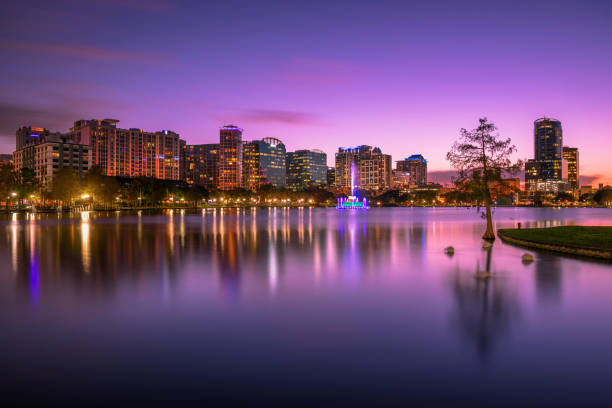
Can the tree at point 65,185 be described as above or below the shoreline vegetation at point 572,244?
above

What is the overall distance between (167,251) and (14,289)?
1122 centimetres

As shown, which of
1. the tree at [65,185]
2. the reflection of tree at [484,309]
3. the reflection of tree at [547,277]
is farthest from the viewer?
the tree at [65,185]

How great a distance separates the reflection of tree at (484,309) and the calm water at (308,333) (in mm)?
51

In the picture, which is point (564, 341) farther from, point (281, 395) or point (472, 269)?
point (472, 269)

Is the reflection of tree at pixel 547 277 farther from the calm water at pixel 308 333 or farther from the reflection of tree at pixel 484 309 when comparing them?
the reflection of tree at pixel 484 309

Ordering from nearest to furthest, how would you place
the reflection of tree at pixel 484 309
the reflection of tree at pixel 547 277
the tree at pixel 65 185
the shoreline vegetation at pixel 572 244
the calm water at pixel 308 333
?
the calm water at pixel 308 333, the reflection of tree at pixel 484 309, the reflection of tree at pixel 547 277, the shoreline vegetation at pixel 572 244, the tree at pixel 65 185

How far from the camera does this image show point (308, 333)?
10398 mm

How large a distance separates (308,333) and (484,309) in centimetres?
561

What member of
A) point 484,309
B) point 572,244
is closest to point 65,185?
point 572,244

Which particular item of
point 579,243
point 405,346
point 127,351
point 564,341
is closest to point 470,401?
point 405,346

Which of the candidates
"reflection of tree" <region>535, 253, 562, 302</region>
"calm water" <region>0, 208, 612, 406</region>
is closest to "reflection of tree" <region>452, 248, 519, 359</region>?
"calm water" <region>0, 208, 612, 406</region>

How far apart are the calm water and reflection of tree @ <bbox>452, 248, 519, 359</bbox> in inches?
2.0

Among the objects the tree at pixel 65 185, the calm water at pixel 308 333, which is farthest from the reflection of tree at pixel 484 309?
the tree at pixel 65 185

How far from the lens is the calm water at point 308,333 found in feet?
24.1
